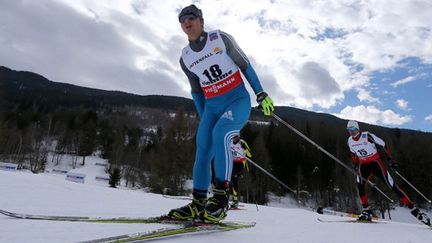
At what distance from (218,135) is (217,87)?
56 centimetres

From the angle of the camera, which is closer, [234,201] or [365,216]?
[365,216]

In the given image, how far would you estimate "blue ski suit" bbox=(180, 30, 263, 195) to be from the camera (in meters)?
3.46

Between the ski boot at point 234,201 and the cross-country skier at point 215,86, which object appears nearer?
the cross-country skier at point 215,86

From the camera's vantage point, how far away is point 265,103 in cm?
352

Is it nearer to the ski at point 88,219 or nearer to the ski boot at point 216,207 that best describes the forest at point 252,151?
the ski boot at point 216,207

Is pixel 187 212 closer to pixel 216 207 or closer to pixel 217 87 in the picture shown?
pixel 216 207

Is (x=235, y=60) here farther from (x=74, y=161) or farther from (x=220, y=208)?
(x=74, y=161)

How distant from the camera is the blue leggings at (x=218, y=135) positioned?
3.27m

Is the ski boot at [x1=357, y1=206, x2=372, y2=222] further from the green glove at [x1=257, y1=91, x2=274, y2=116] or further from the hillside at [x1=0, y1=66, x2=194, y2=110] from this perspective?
the hillside at [x1=0, y1=66, x2=194, y2=110]

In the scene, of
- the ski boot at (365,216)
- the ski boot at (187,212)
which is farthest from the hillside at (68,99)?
the ski boot at (187,212)

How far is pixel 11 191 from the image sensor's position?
4.61 meters

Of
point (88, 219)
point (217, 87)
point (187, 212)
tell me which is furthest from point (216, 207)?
point (217, 87)

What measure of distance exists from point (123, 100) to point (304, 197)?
138m

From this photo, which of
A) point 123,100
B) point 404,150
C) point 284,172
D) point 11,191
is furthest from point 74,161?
point 123,100
